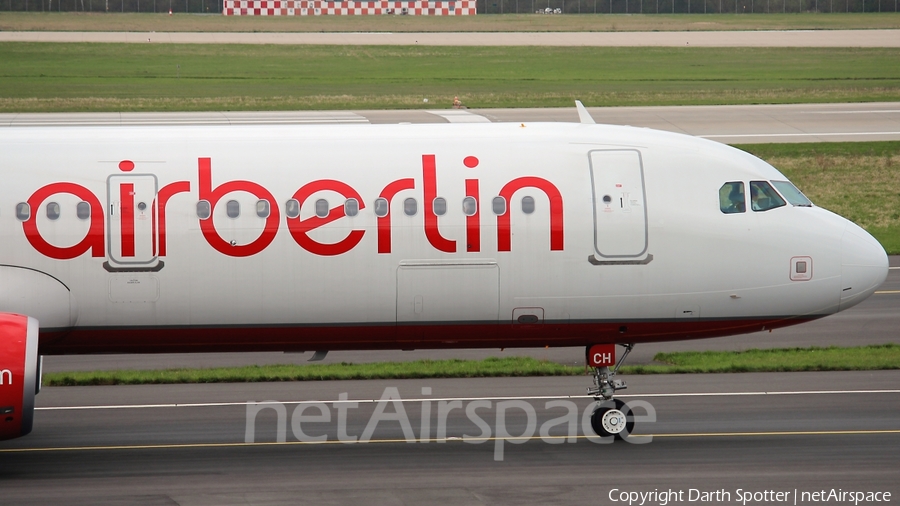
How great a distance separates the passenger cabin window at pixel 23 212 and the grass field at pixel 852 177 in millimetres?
25289

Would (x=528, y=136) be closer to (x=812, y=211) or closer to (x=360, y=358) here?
(x=812, y=211)

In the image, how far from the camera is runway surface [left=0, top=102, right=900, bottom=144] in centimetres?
4700

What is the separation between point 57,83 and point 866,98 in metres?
45.2

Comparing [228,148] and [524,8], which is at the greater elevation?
[524,8]

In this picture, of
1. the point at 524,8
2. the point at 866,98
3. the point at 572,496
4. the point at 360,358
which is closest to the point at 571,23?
the point at 524,8

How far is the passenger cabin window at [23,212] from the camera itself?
14992mm

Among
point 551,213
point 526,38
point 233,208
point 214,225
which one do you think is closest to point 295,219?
point 233,208

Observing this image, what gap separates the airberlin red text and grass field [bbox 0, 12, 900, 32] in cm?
8395

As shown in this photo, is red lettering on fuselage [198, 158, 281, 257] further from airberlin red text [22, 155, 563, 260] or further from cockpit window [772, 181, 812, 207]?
cockpit window [772, 181, 812, 207]

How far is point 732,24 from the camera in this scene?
10300 centimetres

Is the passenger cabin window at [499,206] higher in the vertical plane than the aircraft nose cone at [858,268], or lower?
higher

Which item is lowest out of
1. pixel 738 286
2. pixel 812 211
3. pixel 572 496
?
pixel 572 496

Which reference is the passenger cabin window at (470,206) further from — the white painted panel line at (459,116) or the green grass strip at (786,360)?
the white painted panel line at (459,116)

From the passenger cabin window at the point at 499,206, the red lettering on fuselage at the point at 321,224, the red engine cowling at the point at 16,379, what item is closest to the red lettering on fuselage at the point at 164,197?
the red lettering on fuselage at the point at 321,224
